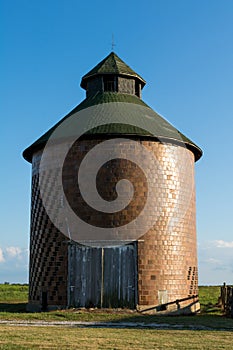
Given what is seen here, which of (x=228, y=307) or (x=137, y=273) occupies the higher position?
(x=137, y=273)

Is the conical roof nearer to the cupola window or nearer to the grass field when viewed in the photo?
the cupola window

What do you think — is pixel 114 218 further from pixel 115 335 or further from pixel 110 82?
pixel 110 82

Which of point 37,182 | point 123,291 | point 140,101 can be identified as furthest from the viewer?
point 140,101

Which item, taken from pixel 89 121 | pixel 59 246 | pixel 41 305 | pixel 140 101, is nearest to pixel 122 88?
pixel 140 101

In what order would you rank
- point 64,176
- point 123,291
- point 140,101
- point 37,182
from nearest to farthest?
1. point 123,291
2. point 64,176
3. point 37,182
4. point 140,101

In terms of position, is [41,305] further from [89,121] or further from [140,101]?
[140,101]

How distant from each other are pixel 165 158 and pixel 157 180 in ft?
3.63

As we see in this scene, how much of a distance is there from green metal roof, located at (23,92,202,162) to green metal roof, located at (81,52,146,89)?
1.21 m

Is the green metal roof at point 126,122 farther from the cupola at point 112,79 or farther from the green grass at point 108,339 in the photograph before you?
the green grass at point 108,339

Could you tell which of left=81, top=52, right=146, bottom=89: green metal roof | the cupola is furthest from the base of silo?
left=81, top=52, right=146, bottom=89: green metal roof

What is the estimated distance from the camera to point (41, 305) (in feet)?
71.3

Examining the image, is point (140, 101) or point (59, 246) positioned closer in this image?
point (59, 246)

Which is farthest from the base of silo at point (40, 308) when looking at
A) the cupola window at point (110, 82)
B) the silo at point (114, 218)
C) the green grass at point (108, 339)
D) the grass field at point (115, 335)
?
the cupola window at point (110, 82)

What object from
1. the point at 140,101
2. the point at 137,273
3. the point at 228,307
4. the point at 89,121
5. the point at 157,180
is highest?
the point at 140,101
